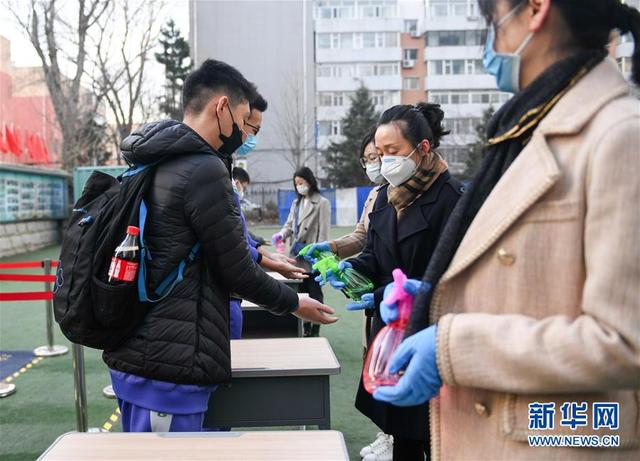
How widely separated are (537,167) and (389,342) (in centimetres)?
49

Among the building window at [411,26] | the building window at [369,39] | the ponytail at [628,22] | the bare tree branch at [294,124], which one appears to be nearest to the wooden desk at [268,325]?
the ponytail at [628,22]

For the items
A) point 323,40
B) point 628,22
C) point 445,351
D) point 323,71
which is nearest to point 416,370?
point 445,351

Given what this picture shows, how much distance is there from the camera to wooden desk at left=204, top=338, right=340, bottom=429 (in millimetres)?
2236

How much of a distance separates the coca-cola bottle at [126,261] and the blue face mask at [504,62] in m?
1.15

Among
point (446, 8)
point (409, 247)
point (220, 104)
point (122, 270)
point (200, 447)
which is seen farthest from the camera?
point (446, 8)

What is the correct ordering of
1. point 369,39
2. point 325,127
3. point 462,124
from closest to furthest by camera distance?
1. point 462,124
2. point 325,127
3. point 369,39

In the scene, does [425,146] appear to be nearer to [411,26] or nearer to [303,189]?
[303,189]

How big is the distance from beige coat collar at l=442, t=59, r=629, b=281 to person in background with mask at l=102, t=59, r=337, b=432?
0.96 meters

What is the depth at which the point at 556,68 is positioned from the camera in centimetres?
103

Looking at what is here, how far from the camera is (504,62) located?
3.72ft

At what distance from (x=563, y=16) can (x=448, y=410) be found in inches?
32.3

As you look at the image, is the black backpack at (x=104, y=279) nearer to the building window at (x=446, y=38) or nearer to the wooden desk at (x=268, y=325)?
the wooden desk at (x=268, y=325)

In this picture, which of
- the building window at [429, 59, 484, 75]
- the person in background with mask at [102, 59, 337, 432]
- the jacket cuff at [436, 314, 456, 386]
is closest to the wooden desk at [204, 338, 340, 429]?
the person in background with mask at [102, 59, 337, 432]

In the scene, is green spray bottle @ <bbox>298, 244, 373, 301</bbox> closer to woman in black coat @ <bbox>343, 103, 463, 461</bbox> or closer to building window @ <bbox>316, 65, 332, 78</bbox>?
woman in black coat @ <bbox>343, 103, 463, 461</bbox>
